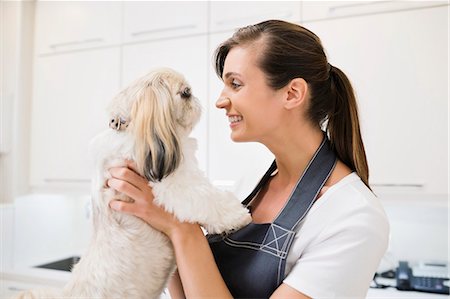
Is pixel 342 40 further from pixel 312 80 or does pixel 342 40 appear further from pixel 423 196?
pixel 312 80

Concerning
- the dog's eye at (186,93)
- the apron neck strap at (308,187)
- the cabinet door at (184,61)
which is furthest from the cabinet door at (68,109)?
the apron neck strap at (308,187)

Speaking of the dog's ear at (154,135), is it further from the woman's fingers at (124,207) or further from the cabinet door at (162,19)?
the cabinet door at (162,19)

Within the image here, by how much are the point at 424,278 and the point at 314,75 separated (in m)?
1.51

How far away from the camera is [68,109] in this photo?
9.68ft

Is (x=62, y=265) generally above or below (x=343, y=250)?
below

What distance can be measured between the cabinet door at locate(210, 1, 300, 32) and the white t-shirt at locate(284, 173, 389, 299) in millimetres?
1551

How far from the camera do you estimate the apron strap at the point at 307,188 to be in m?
1.10

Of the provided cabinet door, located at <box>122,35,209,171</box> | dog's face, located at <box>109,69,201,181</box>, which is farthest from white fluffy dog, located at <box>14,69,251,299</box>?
cabinet door, located at <box>122,35,209,171</box>

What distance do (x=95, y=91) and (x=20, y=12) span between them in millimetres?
807

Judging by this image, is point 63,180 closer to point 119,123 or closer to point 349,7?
point 119,123

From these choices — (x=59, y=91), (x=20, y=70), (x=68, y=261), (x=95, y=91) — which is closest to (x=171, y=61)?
(x=95, y=91)

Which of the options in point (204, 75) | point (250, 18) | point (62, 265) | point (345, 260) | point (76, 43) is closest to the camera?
point (345, 260)

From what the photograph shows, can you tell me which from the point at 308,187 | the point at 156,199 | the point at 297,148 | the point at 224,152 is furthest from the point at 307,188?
the point at 224,152

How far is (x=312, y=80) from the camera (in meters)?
1.18
